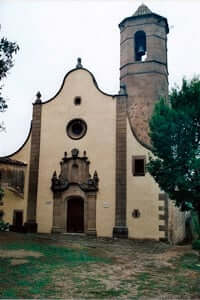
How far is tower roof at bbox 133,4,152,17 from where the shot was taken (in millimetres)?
21530

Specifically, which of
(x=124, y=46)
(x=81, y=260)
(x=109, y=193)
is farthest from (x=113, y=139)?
(x=81, y=260)

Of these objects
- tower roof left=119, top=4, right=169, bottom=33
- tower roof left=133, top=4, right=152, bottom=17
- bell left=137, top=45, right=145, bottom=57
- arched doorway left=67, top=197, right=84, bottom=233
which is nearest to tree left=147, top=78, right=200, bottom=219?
arched doorway left=67, top=197, right=84, bottom=233

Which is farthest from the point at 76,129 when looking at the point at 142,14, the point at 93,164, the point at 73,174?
the point at 142,14

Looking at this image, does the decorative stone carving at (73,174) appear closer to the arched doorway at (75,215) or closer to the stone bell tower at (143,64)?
the arched doorway at (75,215)

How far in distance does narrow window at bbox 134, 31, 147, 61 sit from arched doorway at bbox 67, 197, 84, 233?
10622 mm

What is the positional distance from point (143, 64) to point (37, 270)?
52.6 feet

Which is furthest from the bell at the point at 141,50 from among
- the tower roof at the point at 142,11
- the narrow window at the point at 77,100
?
the narrow window at the point at 77,100

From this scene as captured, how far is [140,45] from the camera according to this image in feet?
70.8

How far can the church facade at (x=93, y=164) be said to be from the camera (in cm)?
1689

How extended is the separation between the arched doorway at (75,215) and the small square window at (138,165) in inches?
142

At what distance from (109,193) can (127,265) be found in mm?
7835

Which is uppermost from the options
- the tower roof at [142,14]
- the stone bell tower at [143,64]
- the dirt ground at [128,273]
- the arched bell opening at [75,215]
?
the tower roof at [142,14]

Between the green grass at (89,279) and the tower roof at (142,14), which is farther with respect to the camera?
the tower roof at (142,14)

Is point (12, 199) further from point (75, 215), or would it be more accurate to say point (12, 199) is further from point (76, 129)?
point (76, 129)
